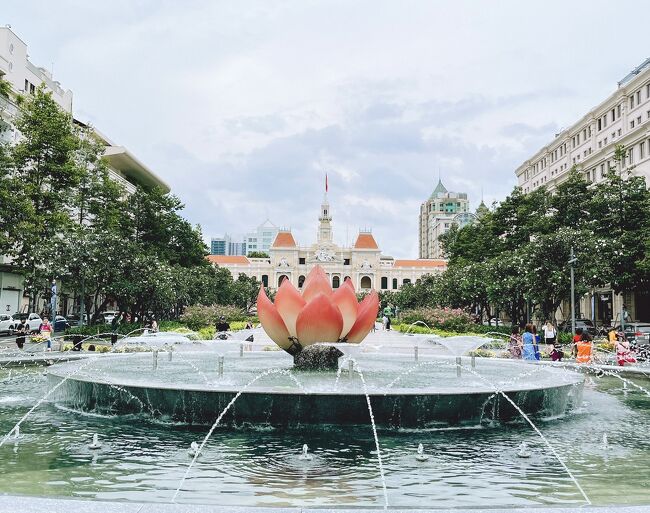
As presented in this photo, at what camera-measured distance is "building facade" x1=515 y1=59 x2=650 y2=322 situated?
146 feet

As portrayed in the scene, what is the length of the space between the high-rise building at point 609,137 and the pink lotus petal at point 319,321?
35.9m

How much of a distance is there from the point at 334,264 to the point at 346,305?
399 feet

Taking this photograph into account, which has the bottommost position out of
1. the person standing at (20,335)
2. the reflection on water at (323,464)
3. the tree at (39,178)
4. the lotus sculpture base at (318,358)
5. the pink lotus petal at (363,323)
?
the reflection on water at (323,464)

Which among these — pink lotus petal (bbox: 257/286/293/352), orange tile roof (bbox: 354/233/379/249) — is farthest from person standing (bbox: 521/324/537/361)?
orange tile roof (bbox: 354/233/379/249)

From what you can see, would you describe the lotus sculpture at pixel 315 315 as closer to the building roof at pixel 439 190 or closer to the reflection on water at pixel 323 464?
the reflection on water at pixel 323 464

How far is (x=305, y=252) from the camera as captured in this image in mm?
136125

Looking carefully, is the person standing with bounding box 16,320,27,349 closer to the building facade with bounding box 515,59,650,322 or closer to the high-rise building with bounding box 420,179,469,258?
the building facade with bounding box 515,59,650,322

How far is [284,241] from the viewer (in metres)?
136

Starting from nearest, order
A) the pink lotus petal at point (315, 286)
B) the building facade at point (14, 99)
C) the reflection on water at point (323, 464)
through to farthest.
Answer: the reflection on water at point (323, 464), the pink lotus petal at point (315, 286), the building facade at point (14, 99)

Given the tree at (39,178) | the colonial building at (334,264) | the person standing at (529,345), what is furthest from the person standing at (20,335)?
the colonial building at (334,264)

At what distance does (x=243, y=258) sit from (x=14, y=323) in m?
101

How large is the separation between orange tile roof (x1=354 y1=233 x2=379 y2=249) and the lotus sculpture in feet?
406

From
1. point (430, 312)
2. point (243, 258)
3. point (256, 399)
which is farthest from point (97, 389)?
point (243, 258)

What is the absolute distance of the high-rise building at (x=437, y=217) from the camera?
148m
